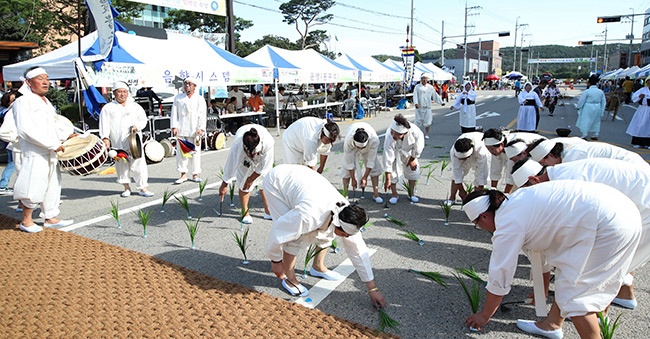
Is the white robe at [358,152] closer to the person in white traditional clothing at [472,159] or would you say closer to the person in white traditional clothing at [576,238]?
the person in white traditional clothing at [472,159]

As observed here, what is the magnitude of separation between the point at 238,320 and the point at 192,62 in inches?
395

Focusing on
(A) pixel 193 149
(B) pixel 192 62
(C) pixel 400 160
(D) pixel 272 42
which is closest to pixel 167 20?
(D) pixel 272 42

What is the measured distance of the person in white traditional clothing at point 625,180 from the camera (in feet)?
10.6

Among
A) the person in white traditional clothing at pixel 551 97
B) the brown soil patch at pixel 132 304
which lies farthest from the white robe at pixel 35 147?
the person in white traditional clothing at pixel 551 97

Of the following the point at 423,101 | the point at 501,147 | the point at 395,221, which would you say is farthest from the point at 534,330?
the point at 423,101

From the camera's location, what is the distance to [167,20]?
41.0m

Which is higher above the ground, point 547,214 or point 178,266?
point 547,214

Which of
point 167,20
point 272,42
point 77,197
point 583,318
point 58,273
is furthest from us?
point 272,42

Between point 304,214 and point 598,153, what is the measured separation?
9.69ft

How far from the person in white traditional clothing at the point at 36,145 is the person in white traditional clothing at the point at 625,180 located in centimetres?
548

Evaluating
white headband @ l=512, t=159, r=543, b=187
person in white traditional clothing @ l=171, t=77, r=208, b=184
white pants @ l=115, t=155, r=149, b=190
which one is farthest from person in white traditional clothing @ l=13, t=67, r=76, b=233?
white headband @ l=512, t=159, r=543, b=187

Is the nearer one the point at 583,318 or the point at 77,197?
the point at 583,318

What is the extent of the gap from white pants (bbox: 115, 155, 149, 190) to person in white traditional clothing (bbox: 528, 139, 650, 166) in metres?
5.74

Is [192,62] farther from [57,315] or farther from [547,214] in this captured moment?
[547,214]
